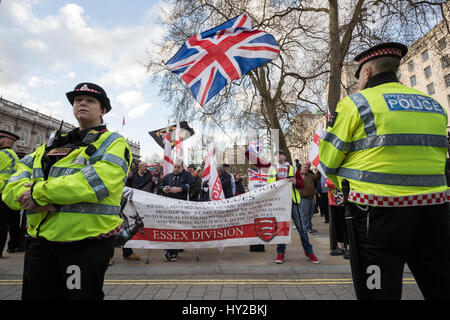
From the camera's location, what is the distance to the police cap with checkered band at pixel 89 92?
7.21 ft

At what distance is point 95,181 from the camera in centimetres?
181

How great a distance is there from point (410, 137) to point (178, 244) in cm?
445

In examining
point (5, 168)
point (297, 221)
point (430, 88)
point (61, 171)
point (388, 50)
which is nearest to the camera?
point (61, 171)

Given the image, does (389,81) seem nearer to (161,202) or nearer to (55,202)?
(55,202)

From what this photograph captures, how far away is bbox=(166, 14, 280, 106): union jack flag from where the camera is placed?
4.88 m

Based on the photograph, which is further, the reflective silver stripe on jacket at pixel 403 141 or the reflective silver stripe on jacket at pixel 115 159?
the reflective silver stripe on jacket at pixel 115 159

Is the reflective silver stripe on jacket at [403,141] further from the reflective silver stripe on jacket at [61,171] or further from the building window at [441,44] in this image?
the building window at [441,44]

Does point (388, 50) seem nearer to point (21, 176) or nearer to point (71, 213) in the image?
point (71, 213)

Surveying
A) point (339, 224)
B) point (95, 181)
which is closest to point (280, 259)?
point (339, 224)

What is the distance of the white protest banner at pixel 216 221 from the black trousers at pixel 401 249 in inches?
140

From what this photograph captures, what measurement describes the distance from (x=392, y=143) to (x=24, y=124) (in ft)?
234

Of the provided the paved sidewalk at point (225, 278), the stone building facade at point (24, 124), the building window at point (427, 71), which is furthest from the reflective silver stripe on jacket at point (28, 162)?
the stone building facade at point (24, 124)

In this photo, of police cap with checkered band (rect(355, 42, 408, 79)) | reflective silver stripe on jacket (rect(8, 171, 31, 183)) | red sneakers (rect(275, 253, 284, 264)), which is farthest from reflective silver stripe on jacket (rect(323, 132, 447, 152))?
red sneakers (rect(275, 253, 284, 264))

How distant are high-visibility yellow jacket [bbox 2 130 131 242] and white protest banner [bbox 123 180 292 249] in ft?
10.6
